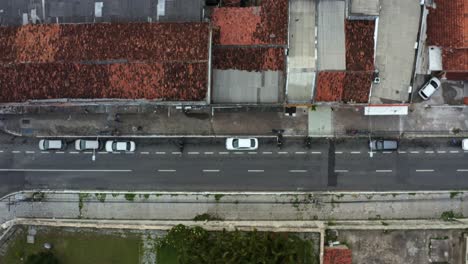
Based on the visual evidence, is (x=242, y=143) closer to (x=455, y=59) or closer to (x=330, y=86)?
(x=330, y=86)

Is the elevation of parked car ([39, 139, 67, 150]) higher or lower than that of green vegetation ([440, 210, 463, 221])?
higher

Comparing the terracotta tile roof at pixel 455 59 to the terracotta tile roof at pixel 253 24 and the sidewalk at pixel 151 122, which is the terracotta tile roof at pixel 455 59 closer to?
the sidewalk at pixel 151 122

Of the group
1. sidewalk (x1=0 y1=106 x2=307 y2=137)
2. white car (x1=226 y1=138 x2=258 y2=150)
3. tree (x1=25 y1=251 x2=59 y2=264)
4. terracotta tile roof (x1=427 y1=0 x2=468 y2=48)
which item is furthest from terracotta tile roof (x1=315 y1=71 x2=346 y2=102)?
tree (x1=25 y1=251 x2=59 y2=264)

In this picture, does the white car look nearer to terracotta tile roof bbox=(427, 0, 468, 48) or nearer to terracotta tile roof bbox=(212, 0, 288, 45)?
terracotta tile roof bbox=(212, 0, 288, 45)

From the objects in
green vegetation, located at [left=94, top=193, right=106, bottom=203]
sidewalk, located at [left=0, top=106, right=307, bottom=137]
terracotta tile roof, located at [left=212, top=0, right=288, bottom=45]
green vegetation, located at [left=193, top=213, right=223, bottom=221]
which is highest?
terracotta tile roof, located at [left=212, top=0, right=288, bottom=45]

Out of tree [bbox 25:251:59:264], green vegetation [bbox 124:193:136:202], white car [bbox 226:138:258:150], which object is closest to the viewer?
tree [bbox 25:251:59:264]

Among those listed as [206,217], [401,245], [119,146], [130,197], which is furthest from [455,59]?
[130,197]
